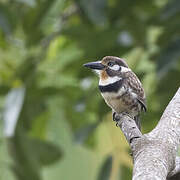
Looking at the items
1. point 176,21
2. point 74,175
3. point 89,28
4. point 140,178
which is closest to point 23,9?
point 89,28

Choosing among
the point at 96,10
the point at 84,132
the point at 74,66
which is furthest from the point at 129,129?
the point at 74,66

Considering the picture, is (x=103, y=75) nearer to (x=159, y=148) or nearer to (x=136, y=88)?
(x=136, y=88)

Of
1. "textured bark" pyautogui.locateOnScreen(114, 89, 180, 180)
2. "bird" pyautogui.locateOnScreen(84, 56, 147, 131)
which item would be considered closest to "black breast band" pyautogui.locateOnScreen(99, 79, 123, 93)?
"bird" pyautogui.locateOnScreen(84, 56, 147, 131)

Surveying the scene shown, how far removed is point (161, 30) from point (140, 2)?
177 millimetres

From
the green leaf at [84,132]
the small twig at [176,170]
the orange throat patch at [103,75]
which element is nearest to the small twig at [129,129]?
the small twig at [176,170]

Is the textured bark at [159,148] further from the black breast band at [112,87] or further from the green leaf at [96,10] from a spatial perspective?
the green leaf at [96,10]

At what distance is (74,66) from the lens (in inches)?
116

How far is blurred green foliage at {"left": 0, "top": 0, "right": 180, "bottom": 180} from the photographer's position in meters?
2.76

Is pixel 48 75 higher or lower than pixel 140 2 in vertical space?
lower

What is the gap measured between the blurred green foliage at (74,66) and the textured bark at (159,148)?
46.5 inches

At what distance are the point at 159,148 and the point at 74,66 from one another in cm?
167

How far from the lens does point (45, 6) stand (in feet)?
8.73

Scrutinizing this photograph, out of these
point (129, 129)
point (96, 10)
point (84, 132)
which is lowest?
point (84, 132)

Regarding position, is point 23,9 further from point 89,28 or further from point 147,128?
point 147,128
